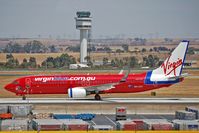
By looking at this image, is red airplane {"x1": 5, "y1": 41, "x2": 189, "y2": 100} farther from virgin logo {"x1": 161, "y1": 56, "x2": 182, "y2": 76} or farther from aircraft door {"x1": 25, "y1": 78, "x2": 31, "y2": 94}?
virgin logo {"x1": 161, "y1": 56, "x2": 182, "y2": 76}

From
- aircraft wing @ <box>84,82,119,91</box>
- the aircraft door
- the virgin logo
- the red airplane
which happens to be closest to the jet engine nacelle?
the red airplane

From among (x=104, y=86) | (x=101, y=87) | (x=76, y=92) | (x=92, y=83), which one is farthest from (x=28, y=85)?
(x=104, y=86)

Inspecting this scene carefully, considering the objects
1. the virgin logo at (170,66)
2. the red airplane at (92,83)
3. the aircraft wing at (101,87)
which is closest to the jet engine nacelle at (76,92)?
the red airplane at (92,83)

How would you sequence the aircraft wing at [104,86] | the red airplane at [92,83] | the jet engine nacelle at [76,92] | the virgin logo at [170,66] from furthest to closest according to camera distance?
the virgin logo at [170,66] → the red airplane at [92,83] → the aircraft wing at [104,86] → the jet engine nacelle at [76,92]

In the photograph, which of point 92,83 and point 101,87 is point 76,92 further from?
point 101,87

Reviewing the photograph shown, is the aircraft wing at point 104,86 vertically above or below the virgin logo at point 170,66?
below

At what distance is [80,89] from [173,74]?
13620 millimetres

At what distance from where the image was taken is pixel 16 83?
8481 cm

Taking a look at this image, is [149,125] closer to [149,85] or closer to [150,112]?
[150,112]

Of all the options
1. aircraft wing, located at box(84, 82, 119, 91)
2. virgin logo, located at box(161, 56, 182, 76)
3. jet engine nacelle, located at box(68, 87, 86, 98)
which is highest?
→ virgin logo, located at box(161, 56, 182, 76)

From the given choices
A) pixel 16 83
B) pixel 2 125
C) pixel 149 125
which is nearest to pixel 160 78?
pixel 16 83

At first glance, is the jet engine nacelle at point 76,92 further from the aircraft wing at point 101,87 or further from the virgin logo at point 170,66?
the virgin logo at point 170,66

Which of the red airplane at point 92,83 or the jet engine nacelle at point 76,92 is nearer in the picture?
the jet engine nacelle at point 76,92

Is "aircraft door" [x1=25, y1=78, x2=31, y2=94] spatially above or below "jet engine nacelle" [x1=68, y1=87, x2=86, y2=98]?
above
